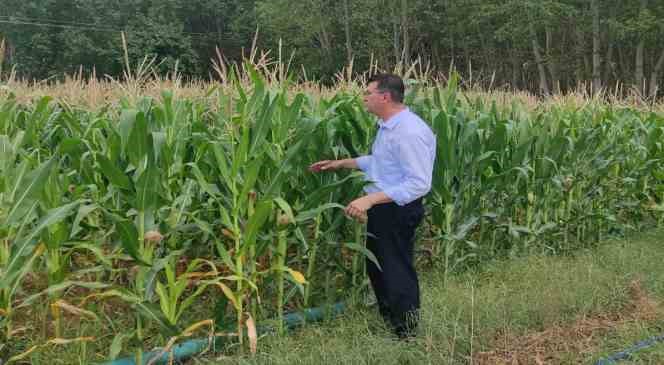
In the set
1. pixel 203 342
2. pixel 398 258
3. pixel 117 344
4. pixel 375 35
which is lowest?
pixel 203 342

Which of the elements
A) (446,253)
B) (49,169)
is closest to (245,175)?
(49,169)

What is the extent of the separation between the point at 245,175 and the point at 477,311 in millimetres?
2038

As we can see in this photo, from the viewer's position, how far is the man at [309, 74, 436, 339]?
3.80m

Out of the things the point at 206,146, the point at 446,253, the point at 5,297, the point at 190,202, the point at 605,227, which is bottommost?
the point at 605,227

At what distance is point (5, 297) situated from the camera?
3.17 metres

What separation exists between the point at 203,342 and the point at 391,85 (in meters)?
2.09

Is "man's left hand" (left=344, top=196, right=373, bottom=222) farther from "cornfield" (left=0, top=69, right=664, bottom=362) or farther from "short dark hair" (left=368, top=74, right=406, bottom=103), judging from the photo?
"short dark hair" (left=368, top=74, right=406, bottom=103)

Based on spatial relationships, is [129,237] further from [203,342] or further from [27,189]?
[203,342]

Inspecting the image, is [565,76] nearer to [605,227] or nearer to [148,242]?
[605,227]

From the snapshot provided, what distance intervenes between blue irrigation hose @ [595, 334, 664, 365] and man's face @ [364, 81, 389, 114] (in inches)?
84.4

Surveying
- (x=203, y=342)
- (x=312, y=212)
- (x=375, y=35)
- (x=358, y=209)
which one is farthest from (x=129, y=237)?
(x=375, y=35)

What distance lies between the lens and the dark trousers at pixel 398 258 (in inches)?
159

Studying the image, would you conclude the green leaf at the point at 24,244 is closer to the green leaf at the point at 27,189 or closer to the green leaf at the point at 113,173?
the green leaf at the point at 27,189

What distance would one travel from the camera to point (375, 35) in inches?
1384
